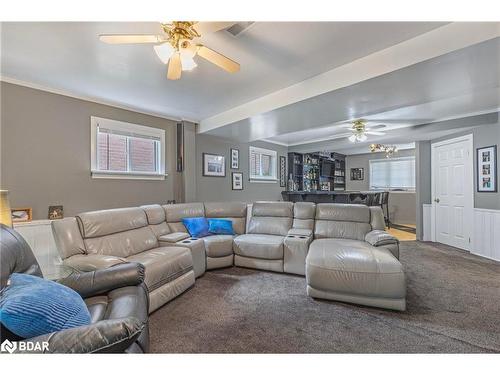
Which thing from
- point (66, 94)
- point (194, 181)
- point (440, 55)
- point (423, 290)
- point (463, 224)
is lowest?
point (423, 290)

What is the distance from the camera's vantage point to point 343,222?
3.57 meters

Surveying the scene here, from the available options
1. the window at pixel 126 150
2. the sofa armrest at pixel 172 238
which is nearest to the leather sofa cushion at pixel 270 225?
the sofa armrest at pixel 172 238

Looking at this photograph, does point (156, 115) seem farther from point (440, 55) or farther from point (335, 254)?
point (440, 55)

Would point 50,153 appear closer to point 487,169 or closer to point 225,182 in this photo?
point 225,182

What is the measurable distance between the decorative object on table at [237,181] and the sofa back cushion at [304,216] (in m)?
2.07

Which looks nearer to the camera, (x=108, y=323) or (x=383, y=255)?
(x=108, y=323)

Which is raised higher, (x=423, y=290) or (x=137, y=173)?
(x=137, y=173)

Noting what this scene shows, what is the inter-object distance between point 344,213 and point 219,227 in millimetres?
1934

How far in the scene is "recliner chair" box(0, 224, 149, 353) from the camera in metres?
0.90

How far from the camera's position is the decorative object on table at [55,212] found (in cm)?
300

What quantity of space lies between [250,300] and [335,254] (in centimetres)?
99

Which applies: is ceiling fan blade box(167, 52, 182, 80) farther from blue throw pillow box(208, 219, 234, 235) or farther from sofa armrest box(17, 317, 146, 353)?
blue throw pillow box(208, 219, 234, 235)
